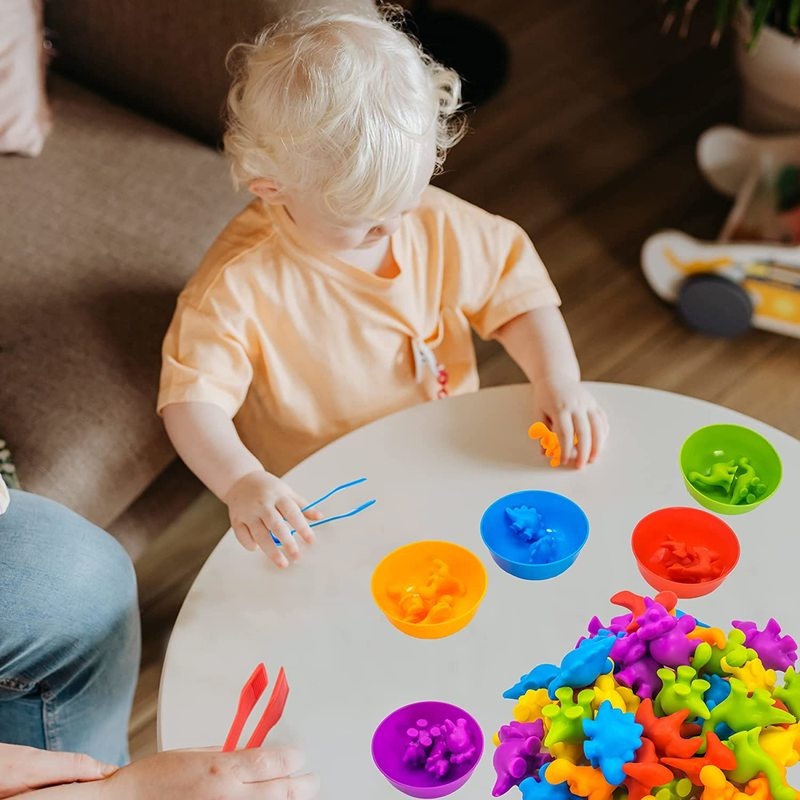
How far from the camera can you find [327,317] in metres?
1.17

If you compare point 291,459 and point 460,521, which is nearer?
point 460,521

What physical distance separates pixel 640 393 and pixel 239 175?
1.47 ft

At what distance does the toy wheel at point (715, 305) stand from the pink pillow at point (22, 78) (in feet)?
3.15

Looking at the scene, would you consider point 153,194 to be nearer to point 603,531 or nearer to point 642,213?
point 603,531

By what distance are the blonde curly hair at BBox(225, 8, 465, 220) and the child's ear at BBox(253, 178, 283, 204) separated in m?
0.02

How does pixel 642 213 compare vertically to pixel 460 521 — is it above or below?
below

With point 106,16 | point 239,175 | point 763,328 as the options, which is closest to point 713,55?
point 763,328

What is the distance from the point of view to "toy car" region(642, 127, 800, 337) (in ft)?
5.36

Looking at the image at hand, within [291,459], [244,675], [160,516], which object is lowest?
[160,516]

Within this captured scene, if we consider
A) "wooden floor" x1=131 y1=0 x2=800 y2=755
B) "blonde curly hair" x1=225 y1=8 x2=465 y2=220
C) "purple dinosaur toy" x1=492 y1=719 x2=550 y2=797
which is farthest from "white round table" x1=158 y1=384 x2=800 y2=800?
"wooden floor" x1=131 y1=0 x2=800 y2=755

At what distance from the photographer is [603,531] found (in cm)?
96

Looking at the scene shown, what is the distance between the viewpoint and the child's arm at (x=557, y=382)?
101 cm

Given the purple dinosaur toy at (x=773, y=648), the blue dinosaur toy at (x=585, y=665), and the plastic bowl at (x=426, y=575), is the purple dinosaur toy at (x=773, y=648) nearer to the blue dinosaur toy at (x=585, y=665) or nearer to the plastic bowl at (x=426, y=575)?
the blue dinosaur toy at (x=585, y=665)

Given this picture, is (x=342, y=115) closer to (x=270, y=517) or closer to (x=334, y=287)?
(x=334, y=287)
